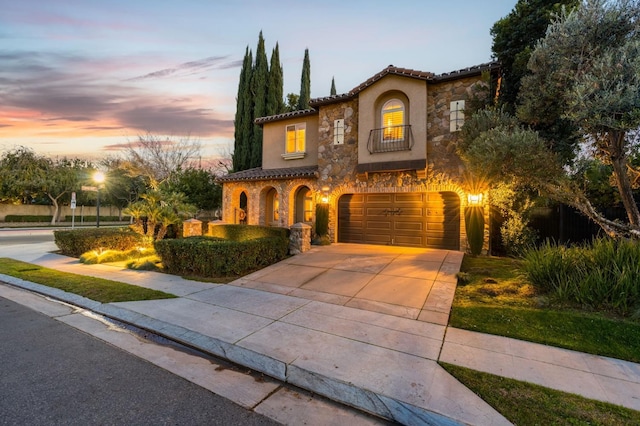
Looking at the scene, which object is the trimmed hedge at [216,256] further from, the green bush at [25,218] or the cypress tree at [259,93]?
the green bush at [25,218]

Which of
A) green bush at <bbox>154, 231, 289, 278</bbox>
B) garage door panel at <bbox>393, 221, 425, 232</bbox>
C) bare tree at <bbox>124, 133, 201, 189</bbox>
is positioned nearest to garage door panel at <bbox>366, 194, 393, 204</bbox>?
garage door panel at <bbox>393, 221, 425, 232</bbox>

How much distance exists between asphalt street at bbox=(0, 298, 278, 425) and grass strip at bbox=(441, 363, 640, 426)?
217cm

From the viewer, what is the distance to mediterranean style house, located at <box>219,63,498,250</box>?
10969 mm

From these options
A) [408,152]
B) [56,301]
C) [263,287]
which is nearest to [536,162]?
[408,152]

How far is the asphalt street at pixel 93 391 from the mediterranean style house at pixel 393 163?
32.9ft

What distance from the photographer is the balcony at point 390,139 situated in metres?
11.5

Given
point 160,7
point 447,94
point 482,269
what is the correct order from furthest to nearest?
1. point 447,94
2. point 160,7
3. point 482,269

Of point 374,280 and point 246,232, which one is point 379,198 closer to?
point 374,280

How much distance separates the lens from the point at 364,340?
4113 millimetres

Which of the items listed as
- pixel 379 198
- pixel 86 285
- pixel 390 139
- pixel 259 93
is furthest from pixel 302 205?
pixel 259 93

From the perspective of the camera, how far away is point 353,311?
533cm

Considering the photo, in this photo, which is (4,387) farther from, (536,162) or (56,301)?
(536,162)

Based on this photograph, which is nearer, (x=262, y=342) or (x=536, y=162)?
(x=262, y=342)

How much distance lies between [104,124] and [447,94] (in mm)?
23669
